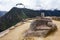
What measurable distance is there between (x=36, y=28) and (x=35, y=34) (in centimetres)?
53

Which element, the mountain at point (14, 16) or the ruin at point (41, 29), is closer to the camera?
the ruin at point (41, 29)

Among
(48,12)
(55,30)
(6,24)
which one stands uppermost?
(55,30)

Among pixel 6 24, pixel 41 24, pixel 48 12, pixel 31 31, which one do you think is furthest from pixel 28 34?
pixel 6 24

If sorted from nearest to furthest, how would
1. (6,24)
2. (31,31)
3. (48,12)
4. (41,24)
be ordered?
(31,31) < (41,24) < (48,12) < (6,24)

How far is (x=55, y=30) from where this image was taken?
971 centimetres

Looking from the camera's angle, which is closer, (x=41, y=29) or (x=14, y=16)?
(x=41, y=29)

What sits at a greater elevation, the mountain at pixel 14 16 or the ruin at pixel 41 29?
the ruin at pixel 41 29

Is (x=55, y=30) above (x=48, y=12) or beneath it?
above

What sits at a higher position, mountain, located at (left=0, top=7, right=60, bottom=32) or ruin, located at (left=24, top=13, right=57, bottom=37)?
ruin, located at (left=24, top=13, right=57, bottom=37)

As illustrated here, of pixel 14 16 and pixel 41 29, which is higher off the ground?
pixel 41 29

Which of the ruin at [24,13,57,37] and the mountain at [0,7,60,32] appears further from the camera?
the mountain at [0,7,60,32]

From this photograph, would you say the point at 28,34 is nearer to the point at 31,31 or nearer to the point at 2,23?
the point at 31,31

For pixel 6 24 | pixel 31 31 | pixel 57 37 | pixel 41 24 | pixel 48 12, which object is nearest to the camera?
pixel 57 37

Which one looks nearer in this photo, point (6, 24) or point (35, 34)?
point (35, 34)
